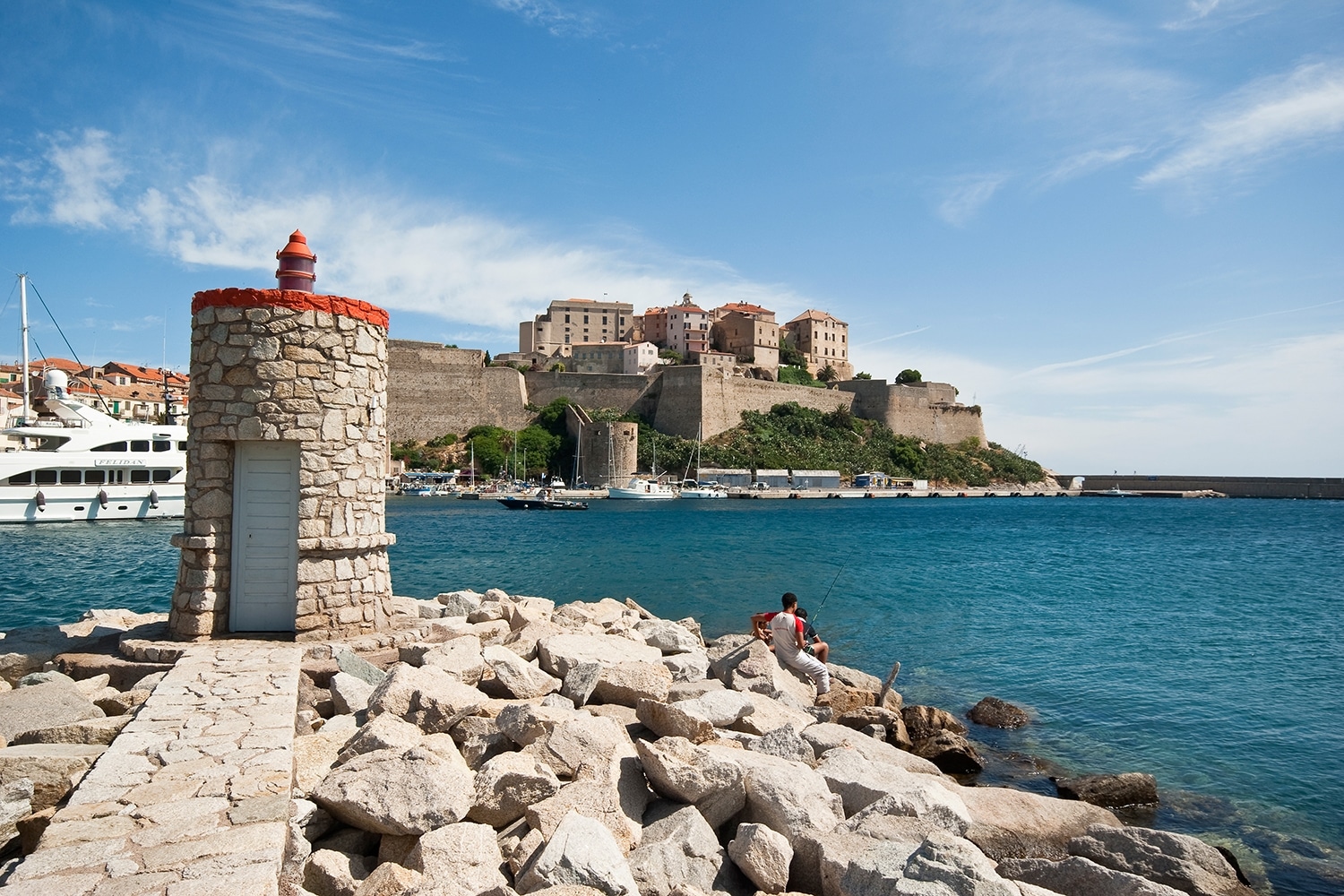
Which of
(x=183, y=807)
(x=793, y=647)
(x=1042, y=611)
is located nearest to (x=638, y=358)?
(x=1042, y=611)

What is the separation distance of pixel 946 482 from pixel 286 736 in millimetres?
71499

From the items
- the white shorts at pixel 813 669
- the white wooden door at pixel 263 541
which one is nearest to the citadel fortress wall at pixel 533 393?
the white shorts at pixel 813 669

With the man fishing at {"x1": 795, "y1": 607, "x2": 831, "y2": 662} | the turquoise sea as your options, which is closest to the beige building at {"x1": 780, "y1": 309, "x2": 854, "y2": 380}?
the turquoise sea

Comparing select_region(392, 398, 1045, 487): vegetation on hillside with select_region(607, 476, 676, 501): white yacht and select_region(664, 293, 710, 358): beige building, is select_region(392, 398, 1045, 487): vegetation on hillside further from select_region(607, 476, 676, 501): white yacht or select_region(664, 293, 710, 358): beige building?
select_region(664, 293, 710, 358): beige building

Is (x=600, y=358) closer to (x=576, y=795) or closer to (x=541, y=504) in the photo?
(x=541, y=504)

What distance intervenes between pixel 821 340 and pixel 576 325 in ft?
74.4

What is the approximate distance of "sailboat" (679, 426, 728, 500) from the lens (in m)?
55.9

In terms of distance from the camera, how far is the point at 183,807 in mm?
3248

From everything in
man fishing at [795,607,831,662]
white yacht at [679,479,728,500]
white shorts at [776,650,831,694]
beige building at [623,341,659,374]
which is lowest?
white shorts at [776,650,831,694]

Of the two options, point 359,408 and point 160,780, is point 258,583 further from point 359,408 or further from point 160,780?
point 160,780

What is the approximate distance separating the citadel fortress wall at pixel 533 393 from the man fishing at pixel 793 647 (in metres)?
50.6

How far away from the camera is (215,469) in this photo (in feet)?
21.1

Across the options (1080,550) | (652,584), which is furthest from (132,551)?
(1080,550)

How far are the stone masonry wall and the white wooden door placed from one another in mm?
77
